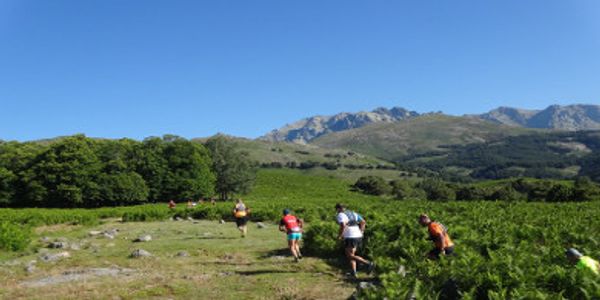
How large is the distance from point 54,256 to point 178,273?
762 centimetres

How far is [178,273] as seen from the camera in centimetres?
1697

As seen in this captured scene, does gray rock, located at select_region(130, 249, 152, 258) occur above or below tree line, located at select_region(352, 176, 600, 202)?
above

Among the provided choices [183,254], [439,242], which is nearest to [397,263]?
[439,242]

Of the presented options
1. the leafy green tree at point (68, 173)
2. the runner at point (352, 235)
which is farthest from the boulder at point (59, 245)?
the leafy green tree at point (68, 173)

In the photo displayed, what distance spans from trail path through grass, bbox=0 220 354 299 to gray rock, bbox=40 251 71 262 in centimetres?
38

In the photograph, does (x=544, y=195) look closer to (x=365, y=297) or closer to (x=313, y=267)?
(x=313, y=267)

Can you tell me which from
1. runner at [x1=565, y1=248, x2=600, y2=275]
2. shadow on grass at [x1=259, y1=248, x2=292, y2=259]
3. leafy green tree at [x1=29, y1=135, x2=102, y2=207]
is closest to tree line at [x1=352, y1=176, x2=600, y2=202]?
shadow on grass at [x1=259, y1=248, x2=292, y2=259]

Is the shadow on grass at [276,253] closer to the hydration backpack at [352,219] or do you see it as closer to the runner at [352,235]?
the runner at [352,235]

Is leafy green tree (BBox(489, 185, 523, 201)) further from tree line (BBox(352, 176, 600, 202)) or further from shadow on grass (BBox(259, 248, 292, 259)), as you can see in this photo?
shadow on grass (BBox(259, 248, 292, 259))

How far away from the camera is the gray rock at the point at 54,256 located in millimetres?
20344

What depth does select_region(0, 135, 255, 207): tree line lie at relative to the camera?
226 feet

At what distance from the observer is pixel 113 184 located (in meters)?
71.6

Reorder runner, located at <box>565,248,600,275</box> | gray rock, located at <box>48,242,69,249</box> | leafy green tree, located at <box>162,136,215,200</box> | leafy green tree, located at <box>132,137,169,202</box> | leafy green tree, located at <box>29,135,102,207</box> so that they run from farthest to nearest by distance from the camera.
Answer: leafy green tree, located at <box>162,136,215,200</box>
leafy green tree, located at <box>132,137,169,202</box>
leafy green tree, located at <box>29,135,102,207</box>
gray rock, located at <box>48,242,69,249</box>
runner, located at <box>565,248,600,275</box>

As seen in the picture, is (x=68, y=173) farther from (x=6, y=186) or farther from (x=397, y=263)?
(x=397, y=263)
